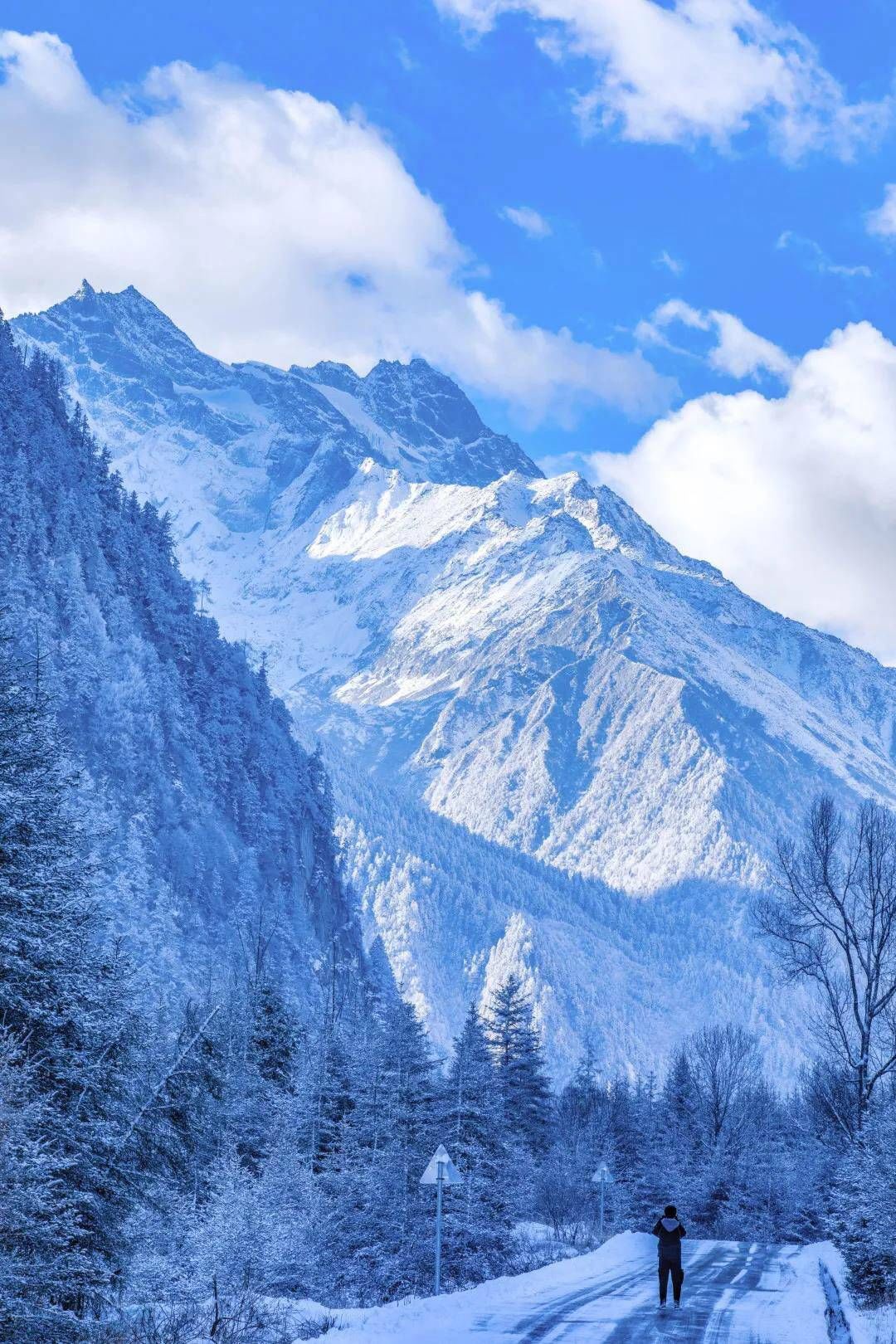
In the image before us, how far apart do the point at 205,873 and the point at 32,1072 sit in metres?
84.6

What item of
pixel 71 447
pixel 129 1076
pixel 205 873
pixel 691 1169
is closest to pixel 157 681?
pixel 205 873

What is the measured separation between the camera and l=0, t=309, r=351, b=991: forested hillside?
89.4m

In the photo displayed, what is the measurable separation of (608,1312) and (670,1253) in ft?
6.49

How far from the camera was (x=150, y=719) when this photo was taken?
332 ft

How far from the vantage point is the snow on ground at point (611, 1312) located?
18047 millimetres

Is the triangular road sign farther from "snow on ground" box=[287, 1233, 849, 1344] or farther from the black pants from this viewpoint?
the black pants

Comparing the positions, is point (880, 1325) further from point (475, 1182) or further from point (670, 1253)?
point (475, 1182)

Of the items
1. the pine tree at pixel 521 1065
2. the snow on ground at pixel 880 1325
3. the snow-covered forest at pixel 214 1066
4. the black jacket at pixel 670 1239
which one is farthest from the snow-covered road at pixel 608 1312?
the pine tree at pixel 521 1065

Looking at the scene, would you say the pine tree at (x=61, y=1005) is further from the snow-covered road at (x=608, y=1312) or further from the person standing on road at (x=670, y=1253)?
the person standing on road at (x=670, y=1253)

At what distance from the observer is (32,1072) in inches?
669

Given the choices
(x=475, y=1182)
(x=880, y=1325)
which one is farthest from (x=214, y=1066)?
(x=880, y=1325)

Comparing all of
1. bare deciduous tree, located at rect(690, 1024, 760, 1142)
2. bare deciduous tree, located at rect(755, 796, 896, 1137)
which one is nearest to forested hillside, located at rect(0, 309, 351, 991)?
bare deciduous tree, located at rect(690, 1024, 760, 1142)

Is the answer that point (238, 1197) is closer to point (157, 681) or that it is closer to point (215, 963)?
point (215, 963)

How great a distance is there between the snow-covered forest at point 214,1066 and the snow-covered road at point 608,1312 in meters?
1.95
